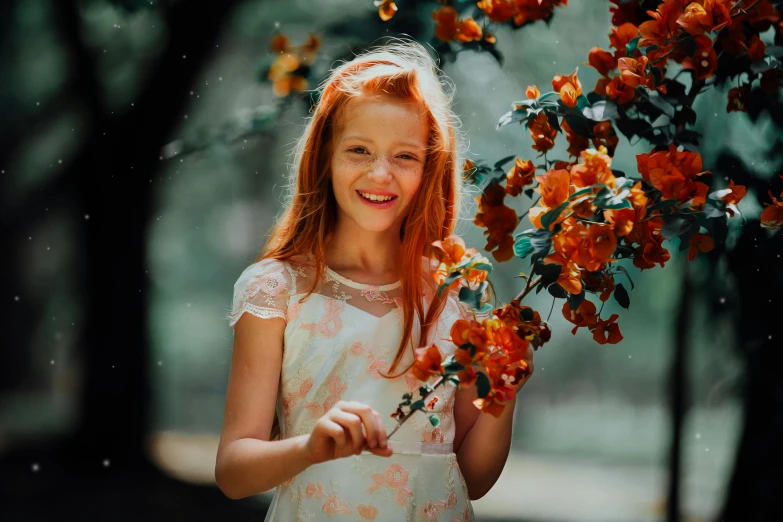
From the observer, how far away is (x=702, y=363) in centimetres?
199

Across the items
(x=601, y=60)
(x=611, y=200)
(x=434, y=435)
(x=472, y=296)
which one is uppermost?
(x=601, y=60)

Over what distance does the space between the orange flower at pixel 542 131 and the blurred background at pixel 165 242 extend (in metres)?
0.93

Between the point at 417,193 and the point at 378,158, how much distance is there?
0.11 m

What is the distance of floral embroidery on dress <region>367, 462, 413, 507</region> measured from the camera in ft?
3.86

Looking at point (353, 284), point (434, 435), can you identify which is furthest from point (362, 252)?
point (434, 435)

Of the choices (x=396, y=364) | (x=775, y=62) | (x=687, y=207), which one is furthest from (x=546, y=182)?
(x=775, y=62)

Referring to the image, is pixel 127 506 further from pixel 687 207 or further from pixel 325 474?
pixel 687 207

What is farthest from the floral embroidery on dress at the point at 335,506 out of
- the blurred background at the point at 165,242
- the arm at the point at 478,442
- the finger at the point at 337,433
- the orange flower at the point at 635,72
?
the blurred background at the point at 165,242

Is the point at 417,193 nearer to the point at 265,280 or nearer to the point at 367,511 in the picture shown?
the point at 265,280

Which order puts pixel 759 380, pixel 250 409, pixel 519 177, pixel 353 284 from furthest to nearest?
1. pixel 759 380
2. pixel 353 284
3. pixel 250 409
4. pixel 519 177

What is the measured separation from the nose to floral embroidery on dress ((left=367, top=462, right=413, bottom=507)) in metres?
0.39

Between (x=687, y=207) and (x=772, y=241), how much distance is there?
3.71 feet

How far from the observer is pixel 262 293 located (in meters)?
1.20

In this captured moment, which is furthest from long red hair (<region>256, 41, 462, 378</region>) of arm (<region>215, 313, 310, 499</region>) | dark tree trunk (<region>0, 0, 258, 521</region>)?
dark tree trunk (<region>0, 0, 258, 521</region>)
